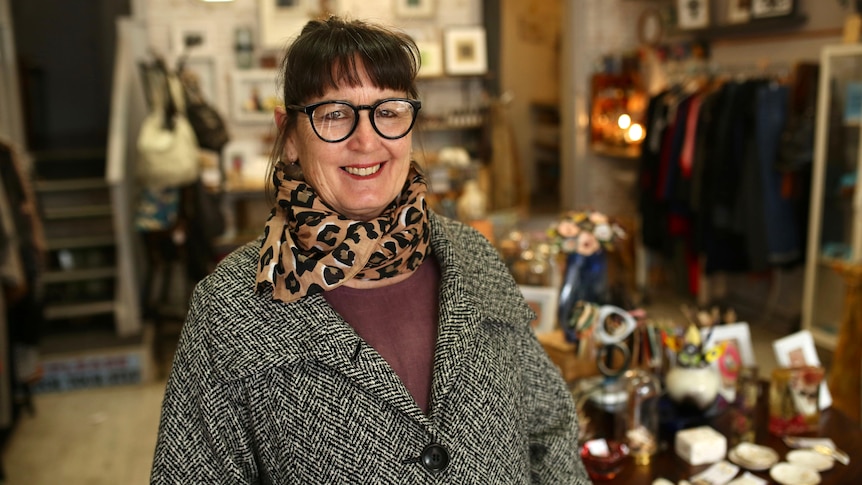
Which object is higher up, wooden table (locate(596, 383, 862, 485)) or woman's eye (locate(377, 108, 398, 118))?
woman's eye (locate(377, 108, 398, 118))

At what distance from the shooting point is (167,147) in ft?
16.2

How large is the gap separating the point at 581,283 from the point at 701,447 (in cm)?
56

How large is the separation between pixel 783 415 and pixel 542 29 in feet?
25.5

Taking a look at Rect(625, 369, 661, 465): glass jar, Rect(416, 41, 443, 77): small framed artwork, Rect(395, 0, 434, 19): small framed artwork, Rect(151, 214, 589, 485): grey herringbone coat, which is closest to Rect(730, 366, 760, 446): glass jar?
Rect(625, 369, 661, 465): glass jar

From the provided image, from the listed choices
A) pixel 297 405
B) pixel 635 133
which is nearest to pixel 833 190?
pixel 635 133

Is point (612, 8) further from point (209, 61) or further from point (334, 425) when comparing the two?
point (334, 425)

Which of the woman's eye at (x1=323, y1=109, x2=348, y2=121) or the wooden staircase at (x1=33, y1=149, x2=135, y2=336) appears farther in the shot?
the wooden staircase at (x1=33, y1=149, x2=135, y2=336)

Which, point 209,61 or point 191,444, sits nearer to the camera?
point 191,444

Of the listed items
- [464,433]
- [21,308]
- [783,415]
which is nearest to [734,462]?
[783,415]

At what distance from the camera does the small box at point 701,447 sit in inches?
70.4

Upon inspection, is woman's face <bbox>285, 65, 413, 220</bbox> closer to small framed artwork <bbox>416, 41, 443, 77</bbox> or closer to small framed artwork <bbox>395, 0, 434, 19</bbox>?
small framed artwork <bbox>416, 41, 443, 77</bbox>

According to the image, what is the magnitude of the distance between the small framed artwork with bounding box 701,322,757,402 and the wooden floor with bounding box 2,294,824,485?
234 cm

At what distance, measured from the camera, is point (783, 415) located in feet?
6.42

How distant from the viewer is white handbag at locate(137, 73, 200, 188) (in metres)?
4.94
